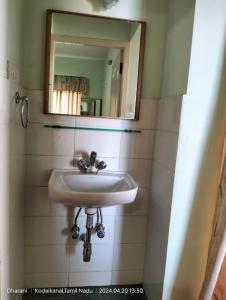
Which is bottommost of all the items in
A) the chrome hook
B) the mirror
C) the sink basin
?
the sink basin

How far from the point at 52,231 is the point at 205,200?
3.42 ft

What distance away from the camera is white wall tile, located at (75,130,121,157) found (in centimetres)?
161

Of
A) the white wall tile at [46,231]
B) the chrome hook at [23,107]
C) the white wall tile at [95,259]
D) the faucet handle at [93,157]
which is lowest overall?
the white wall tile at [95,259]

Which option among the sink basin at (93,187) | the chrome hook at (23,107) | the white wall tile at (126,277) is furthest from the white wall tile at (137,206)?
the chrome hook at (23,107)

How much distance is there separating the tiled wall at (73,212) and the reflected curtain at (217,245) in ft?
1.73

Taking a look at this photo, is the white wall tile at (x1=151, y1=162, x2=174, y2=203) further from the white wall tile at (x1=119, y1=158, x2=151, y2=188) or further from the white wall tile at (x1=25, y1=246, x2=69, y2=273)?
the white wall tile at (x1=25, y1=246, x2=69, y2=273)

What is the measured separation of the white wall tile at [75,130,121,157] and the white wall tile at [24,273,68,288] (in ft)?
3.02

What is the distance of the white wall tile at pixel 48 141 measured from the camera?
156cm

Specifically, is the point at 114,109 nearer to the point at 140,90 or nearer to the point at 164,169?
the point at 140,90

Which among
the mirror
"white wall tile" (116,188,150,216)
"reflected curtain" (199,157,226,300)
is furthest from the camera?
"white wall tile" (116,188,150,216)

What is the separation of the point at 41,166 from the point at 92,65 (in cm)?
73

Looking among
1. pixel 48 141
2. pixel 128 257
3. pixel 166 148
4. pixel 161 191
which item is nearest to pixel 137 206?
pixel 161 191

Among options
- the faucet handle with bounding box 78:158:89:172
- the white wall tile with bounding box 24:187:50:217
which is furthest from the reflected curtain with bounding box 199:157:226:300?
the white wall tile with bounding box 24:187:50:217

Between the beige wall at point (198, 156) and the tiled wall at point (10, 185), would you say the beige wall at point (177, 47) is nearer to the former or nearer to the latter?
the beige wall at point (198, 156)
